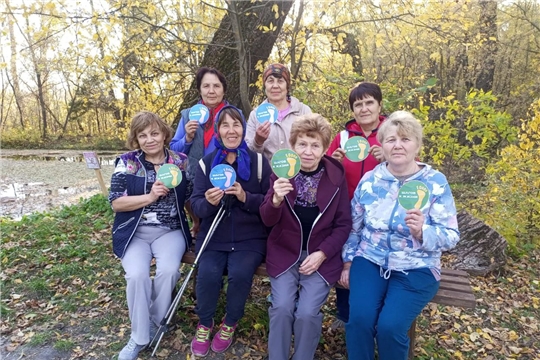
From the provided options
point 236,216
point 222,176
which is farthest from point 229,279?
point 222,176

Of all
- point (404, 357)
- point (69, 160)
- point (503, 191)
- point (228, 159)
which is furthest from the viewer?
point (69, 160)

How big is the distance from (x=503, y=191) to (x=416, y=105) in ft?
12.4

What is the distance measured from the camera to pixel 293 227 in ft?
9.27

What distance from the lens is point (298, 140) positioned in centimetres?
287

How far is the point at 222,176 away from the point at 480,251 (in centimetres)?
377

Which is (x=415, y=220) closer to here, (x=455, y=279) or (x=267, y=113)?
(x=455, y=279)

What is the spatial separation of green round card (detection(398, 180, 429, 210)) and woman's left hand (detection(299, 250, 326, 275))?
2.29ft

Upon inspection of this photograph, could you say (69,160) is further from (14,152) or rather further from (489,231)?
(489,231)

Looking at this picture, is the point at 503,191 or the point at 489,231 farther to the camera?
the point at 503,191

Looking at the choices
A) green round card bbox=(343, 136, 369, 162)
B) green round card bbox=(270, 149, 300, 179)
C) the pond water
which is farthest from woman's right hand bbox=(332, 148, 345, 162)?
the pond water

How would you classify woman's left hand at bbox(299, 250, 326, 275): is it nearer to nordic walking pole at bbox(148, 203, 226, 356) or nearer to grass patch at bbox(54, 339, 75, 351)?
nordic walking pole at bbox(148, 203, 226, 356)

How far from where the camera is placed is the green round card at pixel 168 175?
9.94ft

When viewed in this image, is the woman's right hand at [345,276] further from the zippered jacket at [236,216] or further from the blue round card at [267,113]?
the blue round card at [267,113]

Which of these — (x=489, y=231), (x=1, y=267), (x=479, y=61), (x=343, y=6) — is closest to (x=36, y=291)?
(x=1, y=267)
